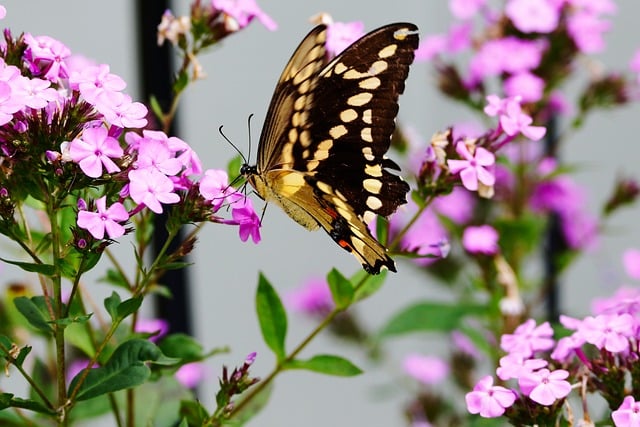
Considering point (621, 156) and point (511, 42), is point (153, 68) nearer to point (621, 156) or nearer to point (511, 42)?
point (511, 42)

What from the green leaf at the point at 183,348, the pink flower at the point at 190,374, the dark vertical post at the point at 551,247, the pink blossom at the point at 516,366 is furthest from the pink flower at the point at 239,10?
the dark vertical post at the point at 551,247

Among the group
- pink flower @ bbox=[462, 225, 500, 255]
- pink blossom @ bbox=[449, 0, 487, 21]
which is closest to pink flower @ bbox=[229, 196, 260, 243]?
pink flower @ bbox=[462, 225, 500, 255]

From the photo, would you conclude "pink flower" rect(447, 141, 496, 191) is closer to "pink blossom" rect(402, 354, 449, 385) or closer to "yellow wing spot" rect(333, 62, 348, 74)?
"yellow wing spot" rect(333, 62, 348, 74)

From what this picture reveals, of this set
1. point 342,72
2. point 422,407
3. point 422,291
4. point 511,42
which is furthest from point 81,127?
point 422,291

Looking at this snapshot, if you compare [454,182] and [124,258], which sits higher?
[454,182]

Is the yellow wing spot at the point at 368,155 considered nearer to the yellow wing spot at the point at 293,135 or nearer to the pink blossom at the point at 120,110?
the yellow wing spot at the point at 293,135
